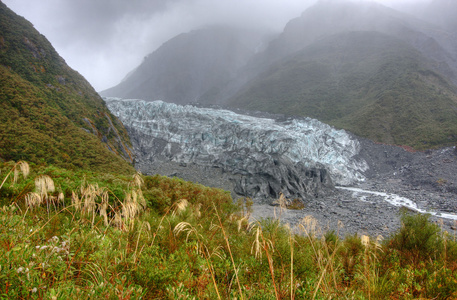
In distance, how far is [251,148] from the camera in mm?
43000

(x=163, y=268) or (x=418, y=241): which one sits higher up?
(x=163, y=268)

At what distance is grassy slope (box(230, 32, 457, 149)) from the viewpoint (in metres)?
58.7

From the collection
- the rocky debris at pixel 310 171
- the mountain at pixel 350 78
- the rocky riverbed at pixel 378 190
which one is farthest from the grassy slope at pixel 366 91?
the rocky debris at pixel 310 171

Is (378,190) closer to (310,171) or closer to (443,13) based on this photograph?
(310,171)

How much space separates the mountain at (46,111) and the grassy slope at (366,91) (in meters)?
63.5

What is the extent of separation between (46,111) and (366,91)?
9826 centimetres

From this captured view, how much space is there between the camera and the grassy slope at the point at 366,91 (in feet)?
192

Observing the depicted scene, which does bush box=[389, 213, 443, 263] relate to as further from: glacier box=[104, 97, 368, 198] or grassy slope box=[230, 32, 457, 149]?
grassy slope box=[230, 32, 457, 149]

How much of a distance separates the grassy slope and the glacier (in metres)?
18.9

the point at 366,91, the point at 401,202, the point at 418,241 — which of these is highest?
the point at 366,91

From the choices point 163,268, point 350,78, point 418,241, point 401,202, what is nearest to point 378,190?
point 401,202

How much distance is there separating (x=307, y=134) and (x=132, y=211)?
44.9 metres

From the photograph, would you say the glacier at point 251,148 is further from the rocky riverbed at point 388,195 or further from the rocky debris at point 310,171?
the rocky riverbed at point 388,195

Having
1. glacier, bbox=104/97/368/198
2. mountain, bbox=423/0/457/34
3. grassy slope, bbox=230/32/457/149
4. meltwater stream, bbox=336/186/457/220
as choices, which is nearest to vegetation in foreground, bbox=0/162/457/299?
glacier, bbox=104/97/368/198
